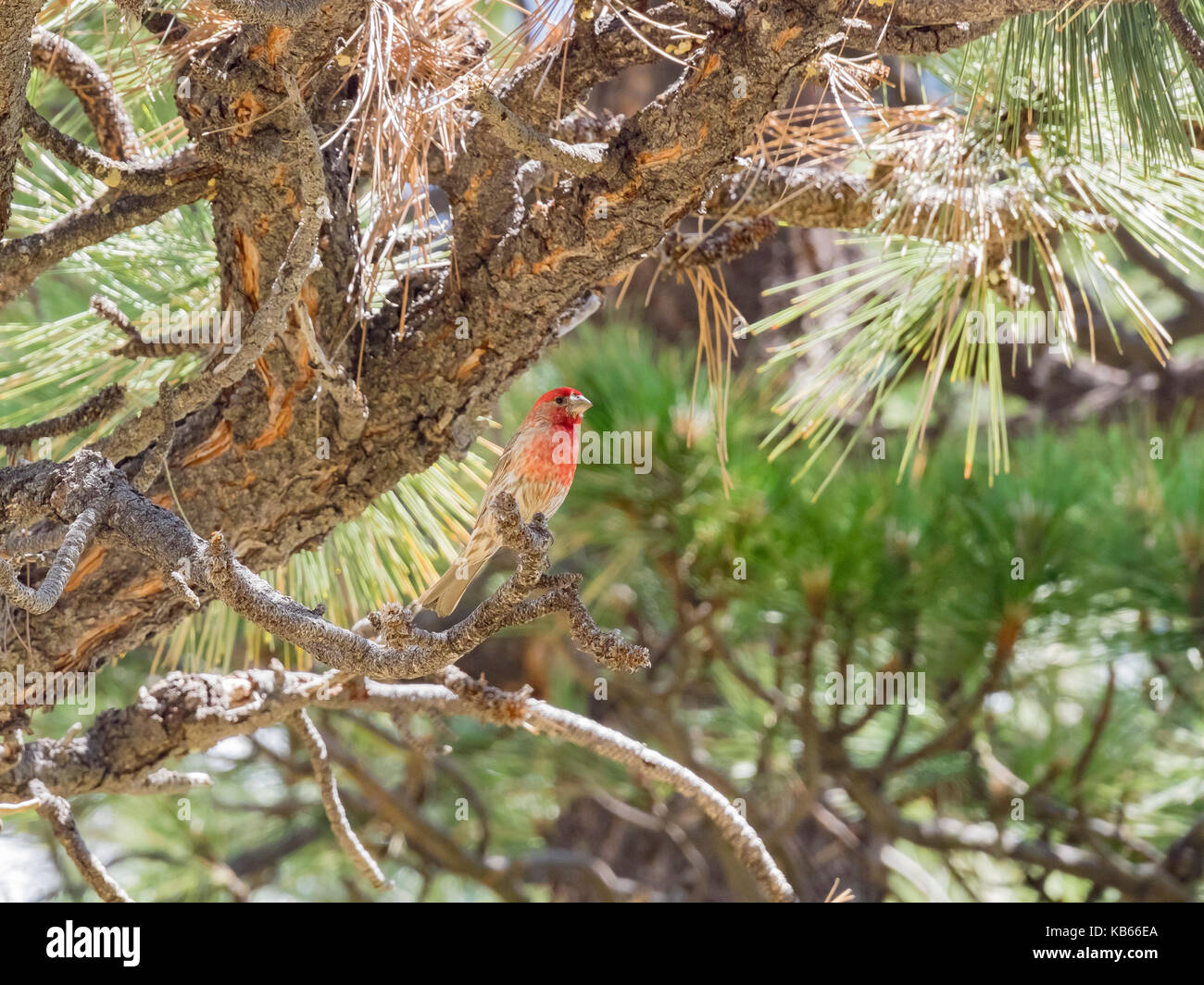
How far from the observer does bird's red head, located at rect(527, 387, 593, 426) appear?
1346mm

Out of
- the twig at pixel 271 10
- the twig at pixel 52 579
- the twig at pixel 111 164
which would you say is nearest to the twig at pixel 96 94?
the twig at pixel 111 164

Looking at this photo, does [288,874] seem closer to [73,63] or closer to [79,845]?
[79,845]

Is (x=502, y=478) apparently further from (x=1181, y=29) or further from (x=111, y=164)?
(x=1181, y=29)

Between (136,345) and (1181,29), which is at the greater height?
(1181,29)

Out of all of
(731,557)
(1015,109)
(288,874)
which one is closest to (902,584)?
(731,557)

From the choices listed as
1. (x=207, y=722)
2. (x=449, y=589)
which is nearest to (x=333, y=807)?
(x=207, y=722)

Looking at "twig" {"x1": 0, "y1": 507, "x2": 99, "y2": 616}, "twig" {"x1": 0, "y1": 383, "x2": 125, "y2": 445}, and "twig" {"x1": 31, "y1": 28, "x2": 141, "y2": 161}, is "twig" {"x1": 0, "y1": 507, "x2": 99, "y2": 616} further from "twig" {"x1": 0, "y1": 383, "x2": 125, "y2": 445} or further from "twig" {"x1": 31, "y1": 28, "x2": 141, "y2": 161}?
"twig" {"x1": 31, "y1": 28, "x2": 141, "y2": 161}

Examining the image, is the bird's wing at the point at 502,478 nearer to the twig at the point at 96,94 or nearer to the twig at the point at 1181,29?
the twig at the point at 96,94

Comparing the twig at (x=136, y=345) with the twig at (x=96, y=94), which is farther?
the twig at (x=96, y=94)

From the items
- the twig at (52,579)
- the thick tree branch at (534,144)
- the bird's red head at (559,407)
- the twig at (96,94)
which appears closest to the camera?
the twig at (52,579)

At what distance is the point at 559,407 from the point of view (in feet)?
4.46

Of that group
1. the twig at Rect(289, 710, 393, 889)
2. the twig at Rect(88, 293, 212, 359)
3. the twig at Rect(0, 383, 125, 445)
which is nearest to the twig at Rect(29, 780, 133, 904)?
the twig at Rect(289, 710, 393, 889)

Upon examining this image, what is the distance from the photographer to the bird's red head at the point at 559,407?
135 cm

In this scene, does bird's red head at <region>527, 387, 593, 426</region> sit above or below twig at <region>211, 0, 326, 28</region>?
below
